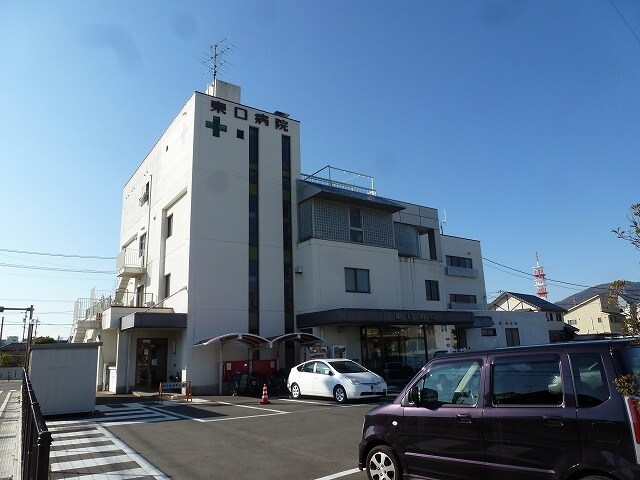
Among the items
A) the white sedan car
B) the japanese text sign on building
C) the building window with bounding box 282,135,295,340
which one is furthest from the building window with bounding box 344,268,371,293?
the japanese text sign on building

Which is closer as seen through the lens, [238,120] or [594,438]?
[594,438]

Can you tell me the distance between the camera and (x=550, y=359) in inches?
187

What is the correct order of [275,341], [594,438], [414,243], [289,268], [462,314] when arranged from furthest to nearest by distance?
1. [414,243]
2. [462,314]
3. [289,268]
4. [275,341]
5. [594,438]

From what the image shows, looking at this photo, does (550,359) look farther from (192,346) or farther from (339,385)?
(192,346)

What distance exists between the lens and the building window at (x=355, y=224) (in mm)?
27094

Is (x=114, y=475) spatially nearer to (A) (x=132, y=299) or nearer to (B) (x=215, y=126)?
(B) (x=215, y=126)

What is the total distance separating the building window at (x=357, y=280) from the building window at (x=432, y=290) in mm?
6097

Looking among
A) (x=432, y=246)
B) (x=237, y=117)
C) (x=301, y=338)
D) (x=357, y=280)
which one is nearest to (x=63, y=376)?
(x=301, y=338)

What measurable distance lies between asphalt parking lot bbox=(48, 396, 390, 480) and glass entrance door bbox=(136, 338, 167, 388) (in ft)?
26.3

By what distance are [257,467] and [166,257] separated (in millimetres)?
20321

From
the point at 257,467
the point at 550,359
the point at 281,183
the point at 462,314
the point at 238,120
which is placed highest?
the point at 238,120

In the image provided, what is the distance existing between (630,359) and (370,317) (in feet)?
61.7

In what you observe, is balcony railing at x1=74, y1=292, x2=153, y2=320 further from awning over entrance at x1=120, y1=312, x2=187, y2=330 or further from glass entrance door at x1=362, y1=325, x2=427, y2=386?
glass entrance door at x1=362, y1=325, x2=427, y2=386

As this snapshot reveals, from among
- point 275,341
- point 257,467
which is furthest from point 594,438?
point 275,341
